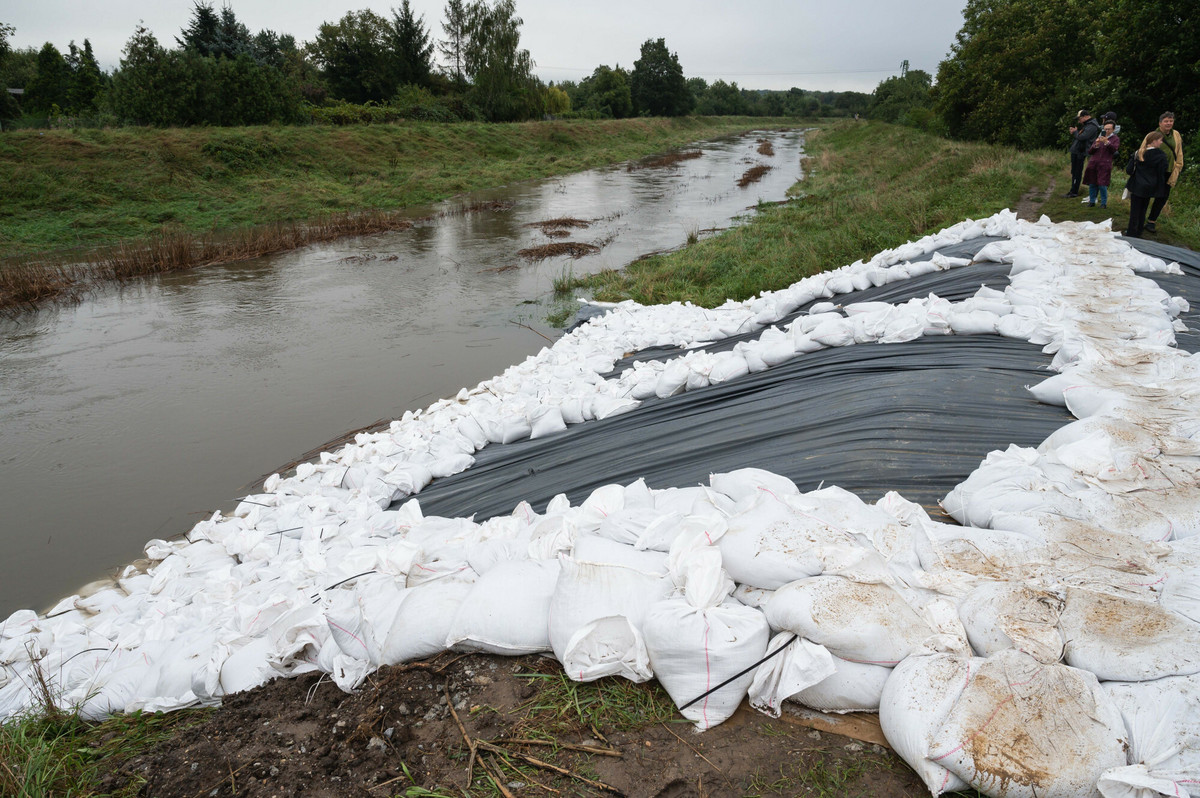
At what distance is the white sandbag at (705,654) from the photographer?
166cm

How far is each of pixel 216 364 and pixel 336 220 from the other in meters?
7.97

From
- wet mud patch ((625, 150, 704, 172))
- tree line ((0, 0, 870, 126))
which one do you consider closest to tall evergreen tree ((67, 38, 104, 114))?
tree line ((0, 0, 870, 126))

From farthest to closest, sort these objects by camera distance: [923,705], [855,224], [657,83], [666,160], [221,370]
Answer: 1. [657,83]
2. [666,160]
3. [855,224]
4. [221,370]
5. [923,705]

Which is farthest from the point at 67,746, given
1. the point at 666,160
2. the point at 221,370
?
the point at 666,160

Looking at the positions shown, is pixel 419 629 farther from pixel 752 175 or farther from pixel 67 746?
pixel 752 175

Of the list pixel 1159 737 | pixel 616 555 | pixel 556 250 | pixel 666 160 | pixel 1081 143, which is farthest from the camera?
pixel 666 160

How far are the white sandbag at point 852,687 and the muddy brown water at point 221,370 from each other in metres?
4.02

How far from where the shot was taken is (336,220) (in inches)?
548

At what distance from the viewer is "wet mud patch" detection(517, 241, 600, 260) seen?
1141 centimetres

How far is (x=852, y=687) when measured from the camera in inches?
65.2

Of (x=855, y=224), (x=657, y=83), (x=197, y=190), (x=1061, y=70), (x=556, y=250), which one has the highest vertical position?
(x=657, y=83)

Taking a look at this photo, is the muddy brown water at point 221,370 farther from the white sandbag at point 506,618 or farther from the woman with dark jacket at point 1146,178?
the woman with dark jacket at point 1146,178

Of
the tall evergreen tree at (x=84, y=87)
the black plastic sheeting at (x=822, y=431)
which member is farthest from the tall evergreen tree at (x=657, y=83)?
the black plastic sheeting at (x=822, y=431)

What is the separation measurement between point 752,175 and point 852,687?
23.9m
